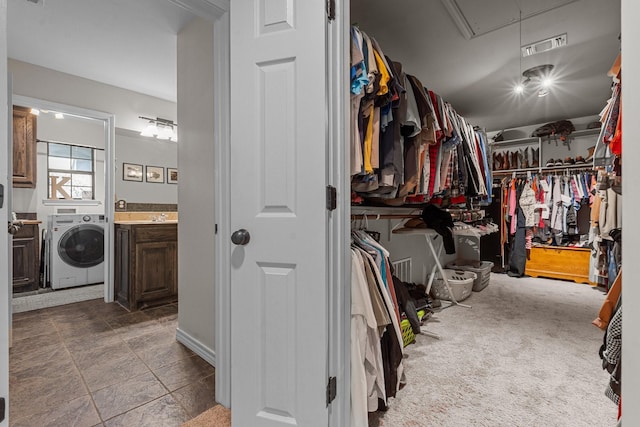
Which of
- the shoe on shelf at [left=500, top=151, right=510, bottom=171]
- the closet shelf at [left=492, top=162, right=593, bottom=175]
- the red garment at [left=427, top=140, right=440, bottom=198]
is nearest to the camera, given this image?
the red garment at [left=427, top=140, right=440, bottom=198]

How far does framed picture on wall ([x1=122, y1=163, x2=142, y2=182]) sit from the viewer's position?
387 cm

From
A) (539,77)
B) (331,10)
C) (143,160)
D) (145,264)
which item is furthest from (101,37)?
(539,77)

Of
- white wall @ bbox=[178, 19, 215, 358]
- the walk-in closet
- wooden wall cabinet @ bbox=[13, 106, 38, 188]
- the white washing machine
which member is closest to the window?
wooden wall cabinet @ bbox=[13, 106, 38, 188]

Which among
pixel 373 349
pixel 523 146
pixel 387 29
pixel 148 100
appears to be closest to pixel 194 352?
pixel 373 349

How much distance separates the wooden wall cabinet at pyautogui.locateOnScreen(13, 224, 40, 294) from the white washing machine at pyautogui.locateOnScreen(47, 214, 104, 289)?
0.14 m

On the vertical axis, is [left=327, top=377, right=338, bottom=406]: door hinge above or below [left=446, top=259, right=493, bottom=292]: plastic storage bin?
above

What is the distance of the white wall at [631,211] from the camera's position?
0.62 metres

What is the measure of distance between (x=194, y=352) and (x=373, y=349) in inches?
55.7

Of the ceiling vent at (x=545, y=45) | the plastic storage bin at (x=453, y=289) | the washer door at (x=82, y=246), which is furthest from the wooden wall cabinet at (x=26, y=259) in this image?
the ceiling vent at (x=545, y=45)

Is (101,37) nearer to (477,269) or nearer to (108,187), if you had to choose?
(108,187)

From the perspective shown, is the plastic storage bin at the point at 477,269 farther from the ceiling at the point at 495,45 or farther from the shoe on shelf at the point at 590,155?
the ceiling at the point at 495,45

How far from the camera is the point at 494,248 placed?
4.86 meters

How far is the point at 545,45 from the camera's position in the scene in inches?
98.8

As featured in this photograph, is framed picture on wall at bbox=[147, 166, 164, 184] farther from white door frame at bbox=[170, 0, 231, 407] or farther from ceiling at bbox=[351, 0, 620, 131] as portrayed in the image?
ceiling at bbox=[351, 0, 620, 131]
